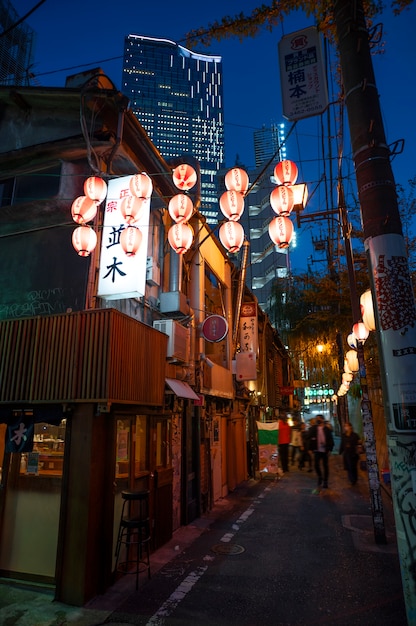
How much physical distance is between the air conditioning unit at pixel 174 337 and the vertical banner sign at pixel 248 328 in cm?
866

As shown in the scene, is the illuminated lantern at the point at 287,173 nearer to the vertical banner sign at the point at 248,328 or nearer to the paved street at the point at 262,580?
the paved street at the point at 262,580

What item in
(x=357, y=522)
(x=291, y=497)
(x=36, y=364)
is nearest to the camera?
(x=36, y=364)

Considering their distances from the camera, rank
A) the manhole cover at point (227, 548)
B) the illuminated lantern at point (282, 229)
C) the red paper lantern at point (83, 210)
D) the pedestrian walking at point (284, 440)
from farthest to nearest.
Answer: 1. the pedestrian walking at point (284, 440)
2. the illuminated lantern at point (282, 229)
3. the manhole cover at point (227, 548)
4. the red paper lantern at point (83, 210)

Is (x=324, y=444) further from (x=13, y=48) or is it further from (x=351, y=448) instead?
(x=13, y=48)

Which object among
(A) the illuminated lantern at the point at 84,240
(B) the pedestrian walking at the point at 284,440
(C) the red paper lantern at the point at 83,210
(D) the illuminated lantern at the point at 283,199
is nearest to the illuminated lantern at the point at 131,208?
(C) the red paper lantern at the point at 83,210

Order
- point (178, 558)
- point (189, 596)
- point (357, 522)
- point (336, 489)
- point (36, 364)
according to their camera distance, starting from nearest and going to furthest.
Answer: point (189, 596)
point (36, 364)
point (178, 558)
point (357, 522)
point (336, 489)

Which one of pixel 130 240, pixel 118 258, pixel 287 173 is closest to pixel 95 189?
pixel 130 240

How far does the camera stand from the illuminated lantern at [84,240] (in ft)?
27.7

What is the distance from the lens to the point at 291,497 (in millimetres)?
14891

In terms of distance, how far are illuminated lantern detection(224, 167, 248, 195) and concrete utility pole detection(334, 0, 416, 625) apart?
5.29 meters

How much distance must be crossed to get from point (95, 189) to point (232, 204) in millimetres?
3869

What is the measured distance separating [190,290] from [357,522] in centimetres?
892

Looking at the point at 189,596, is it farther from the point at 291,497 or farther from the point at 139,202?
the point at 291,497

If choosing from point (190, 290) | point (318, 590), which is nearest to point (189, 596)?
point (318, 590)
